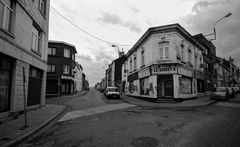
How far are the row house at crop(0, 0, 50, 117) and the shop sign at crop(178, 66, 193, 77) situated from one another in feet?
50.8

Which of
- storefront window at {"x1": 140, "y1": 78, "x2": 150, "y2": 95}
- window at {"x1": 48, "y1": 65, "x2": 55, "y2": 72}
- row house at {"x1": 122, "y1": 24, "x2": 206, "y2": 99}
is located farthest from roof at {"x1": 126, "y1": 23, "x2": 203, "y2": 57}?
window at {"x1": 48, "y1": 65, "x2": 55, "y2": 72}

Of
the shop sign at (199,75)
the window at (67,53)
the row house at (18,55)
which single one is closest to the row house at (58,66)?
the window at (67,53)

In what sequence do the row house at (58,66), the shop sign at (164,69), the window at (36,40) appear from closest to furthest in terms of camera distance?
the window at (36,40) < the shop sign at (164,69) < the row house at (58,66)

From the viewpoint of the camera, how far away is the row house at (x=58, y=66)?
27.7m

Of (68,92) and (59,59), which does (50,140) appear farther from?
(68,92)

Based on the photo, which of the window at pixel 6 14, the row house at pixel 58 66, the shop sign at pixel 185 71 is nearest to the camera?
the window at pixel 6 14

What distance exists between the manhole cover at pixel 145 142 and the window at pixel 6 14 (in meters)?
8.66

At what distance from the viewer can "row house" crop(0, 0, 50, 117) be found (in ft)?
24.6

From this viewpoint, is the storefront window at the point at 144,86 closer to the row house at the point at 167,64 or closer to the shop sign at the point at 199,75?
the row house at the point at 167,64

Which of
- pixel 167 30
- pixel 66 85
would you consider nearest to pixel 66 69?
pixel 66 85

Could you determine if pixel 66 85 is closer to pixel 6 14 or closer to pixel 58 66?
pixel 58 66

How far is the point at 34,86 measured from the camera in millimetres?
11375

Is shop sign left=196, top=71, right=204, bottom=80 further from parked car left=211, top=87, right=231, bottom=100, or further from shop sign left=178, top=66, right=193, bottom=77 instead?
parked car left=211, top=87, right=231, bottom=100

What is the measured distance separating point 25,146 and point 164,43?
54.5ft
